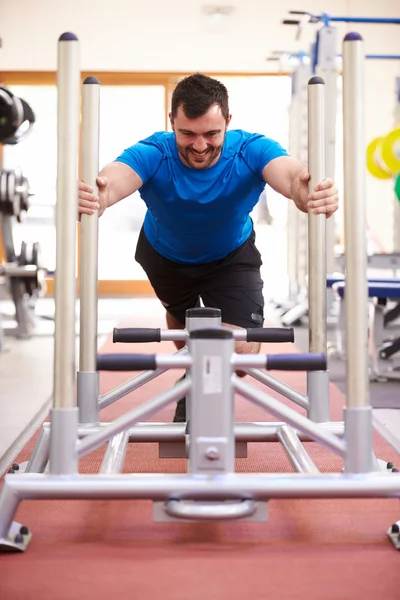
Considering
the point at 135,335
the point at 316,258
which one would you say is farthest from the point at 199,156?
the point at 135,335

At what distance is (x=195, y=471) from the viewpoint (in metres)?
1.45

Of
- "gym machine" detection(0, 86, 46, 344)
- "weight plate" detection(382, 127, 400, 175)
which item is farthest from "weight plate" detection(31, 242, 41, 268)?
"weight plate" detection(382, 127, 400, 175)

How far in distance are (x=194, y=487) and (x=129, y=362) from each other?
277mm

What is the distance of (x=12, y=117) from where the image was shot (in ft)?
13.7

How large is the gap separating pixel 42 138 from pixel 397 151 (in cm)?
446

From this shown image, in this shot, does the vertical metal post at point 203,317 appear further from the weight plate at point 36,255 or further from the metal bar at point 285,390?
the weight plate at point 36,255

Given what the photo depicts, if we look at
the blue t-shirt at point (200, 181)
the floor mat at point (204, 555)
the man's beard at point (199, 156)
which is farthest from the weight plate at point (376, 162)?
the floor mat at point (204, 555)

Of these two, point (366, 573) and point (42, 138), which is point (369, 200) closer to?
point (42, 138)

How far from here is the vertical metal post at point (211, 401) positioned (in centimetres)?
144

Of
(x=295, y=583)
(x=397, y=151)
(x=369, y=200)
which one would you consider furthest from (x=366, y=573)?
(x=369, y=200)

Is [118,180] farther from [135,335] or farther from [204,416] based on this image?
[204,416]

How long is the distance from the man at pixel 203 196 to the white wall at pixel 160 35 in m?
6.17

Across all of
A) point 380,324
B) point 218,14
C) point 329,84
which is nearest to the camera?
point 380,324

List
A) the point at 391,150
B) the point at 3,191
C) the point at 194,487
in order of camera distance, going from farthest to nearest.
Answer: the point at 391,150, the point at 3,191, the point at 194,487
